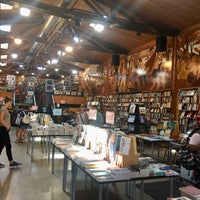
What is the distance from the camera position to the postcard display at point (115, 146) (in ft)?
9.87

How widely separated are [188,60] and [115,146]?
20.3 feet

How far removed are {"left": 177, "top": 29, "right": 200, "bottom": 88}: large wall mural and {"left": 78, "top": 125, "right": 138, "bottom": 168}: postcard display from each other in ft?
17.1

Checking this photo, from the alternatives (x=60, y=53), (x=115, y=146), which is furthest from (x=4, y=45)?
(x=115, y=146)

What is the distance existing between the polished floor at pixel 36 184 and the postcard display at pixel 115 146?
83cm

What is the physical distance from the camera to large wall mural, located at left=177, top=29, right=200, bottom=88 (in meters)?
8.03

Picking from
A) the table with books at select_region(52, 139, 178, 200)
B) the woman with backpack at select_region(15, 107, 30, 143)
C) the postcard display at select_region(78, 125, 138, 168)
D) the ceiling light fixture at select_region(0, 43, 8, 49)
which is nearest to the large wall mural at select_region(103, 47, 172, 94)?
the woman with backpack at select_region(15, 107, 30, 143)

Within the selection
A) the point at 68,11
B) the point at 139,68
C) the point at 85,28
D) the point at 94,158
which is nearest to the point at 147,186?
the point at 94,158

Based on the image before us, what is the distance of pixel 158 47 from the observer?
30.3 feet

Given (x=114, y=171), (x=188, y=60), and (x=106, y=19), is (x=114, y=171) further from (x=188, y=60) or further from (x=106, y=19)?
(x=188, y=60)

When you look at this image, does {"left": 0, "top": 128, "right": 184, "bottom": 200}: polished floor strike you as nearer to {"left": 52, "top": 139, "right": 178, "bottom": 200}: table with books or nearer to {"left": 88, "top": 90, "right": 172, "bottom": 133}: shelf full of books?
{"left": 52, "top": 139, "right": 178, "bottom": 200}: table with books

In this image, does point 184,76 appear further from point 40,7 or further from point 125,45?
point 40,7

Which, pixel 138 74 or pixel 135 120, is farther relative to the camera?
pixel 138 74

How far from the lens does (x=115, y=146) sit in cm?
323

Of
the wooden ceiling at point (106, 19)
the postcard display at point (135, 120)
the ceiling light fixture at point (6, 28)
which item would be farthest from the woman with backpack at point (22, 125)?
the ceiling light fixture at point (6, 28)
